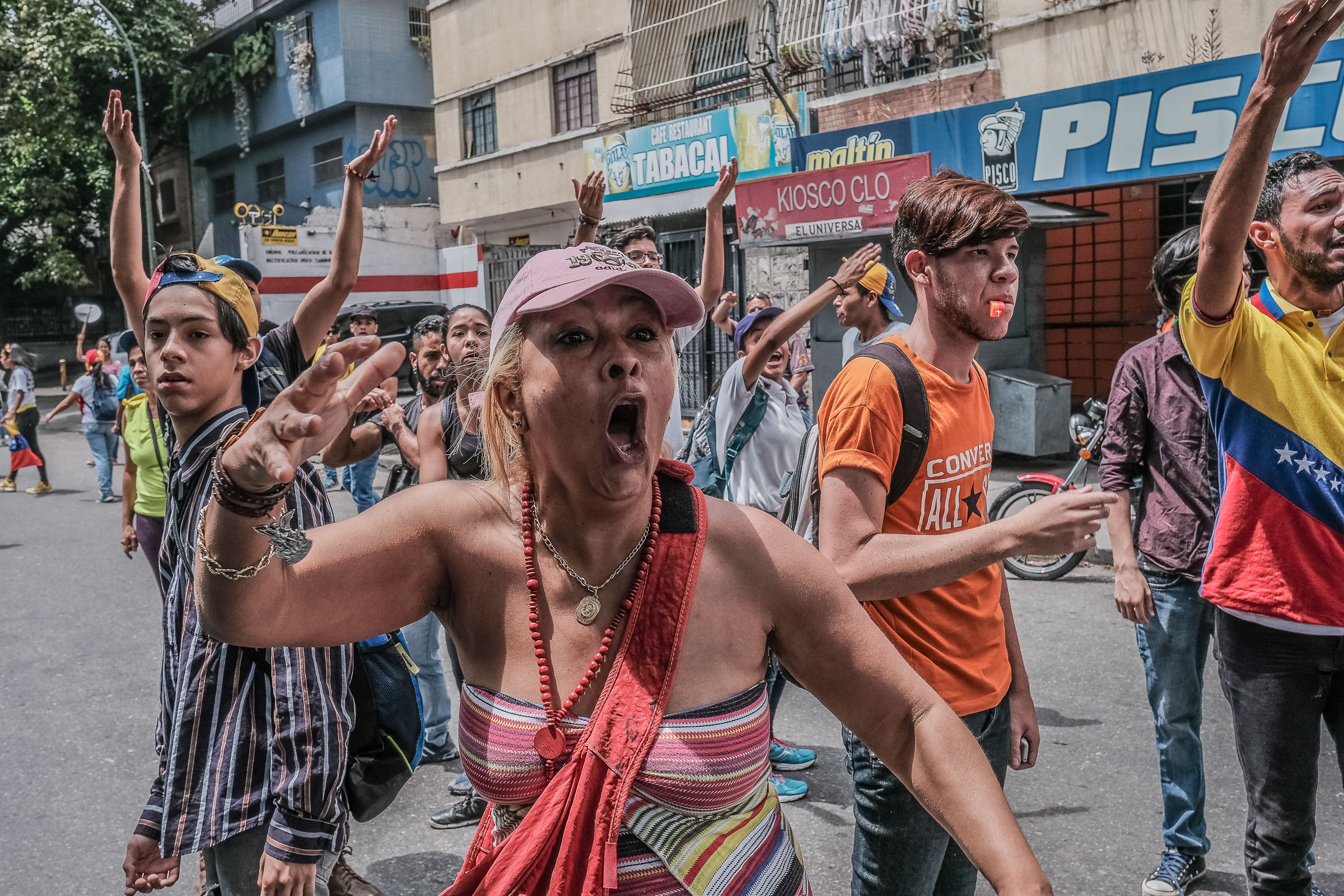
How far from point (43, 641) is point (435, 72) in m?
19.6

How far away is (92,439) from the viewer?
46.0 feet

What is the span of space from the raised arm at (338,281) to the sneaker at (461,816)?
2.00m

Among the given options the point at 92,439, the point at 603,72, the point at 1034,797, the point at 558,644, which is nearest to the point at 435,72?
the point at 603,72

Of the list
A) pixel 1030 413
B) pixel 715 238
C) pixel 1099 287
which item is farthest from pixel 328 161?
pixel 715 238

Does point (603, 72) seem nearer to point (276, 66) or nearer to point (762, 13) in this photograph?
point (762, 13)

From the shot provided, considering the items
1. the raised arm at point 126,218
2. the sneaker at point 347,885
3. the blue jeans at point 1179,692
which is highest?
the raised arm at point 126,218

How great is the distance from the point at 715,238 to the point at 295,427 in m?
4.06

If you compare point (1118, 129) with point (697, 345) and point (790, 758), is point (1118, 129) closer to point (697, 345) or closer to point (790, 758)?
point (697, 345)

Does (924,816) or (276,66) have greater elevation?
(276,66)

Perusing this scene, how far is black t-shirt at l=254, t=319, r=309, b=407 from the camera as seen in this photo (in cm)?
317

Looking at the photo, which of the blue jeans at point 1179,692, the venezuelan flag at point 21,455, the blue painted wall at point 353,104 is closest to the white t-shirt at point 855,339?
the blue jeans at point 1179,692

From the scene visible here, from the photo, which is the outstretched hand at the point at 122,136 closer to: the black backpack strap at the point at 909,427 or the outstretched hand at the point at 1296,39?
the black backpack strap at the point at 909,427

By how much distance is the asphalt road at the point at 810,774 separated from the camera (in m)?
3.88

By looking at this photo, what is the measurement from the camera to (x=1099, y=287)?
1302 cm
